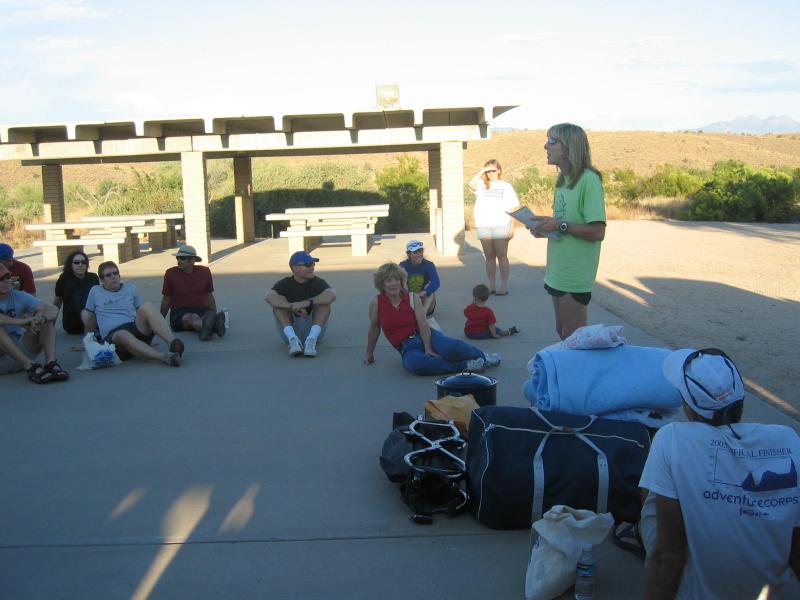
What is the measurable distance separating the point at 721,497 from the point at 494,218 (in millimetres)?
8096

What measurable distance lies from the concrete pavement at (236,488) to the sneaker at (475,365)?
0.82 feet

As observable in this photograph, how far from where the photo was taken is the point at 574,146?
198 inches

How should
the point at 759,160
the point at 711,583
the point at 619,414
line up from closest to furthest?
the point at 711,583, the point at 619,414, the point at 759,160

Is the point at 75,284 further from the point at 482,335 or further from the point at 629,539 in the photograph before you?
the point at 629,539

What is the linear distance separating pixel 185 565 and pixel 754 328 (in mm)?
6867

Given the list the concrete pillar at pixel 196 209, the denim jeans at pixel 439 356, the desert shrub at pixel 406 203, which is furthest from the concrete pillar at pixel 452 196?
the desert shrub at pixel 406 203

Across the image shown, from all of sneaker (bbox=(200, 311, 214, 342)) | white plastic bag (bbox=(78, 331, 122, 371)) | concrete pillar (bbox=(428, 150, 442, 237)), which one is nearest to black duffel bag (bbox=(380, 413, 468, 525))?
white plastic bag (bbox=(78, 331, 122, 371))

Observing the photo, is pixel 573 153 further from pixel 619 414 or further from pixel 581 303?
pixel 619 414

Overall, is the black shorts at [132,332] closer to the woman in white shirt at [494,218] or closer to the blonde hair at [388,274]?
the blonde hair at [388,274]

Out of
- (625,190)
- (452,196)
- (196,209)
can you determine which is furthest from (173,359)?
(625,190)

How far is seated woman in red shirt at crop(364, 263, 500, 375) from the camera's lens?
698 centimetres

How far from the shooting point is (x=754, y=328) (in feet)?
28.6

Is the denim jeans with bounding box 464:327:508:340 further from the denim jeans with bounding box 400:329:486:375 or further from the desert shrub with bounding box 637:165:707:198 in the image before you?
the desert shrub with bounding box 637:165:707:198

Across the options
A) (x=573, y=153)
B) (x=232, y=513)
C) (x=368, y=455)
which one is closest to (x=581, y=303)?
(x=573, y=153)
